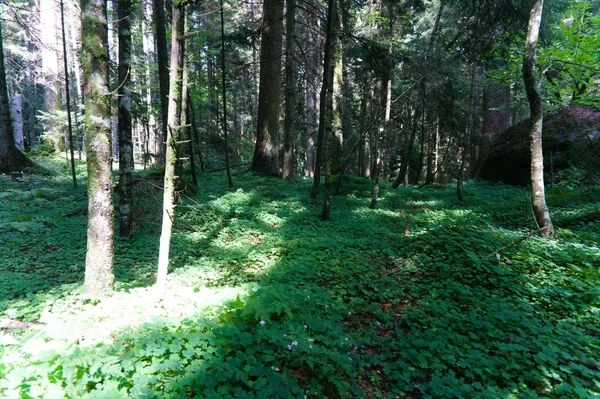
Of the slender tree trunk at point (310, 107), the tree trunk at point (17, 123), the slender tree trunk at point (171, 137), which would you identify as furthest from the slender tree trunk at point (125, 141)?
the tree trunk at point (17, 123)

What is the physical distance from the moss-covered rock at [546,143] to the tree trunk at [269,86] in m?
10.00

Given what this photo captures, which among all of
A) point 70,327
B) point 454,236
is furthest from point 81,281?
point 454,236

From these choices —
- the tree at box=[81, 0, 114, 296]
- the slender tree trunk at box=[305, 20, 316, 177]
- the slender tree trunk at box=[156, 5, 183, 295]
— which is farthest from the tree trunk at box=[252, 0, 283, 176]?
the tree at box=[81, 0, 114, 296]

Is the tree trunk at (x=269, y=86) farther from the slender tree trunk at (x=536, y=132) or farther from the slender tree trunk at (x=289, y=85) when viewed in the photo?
Answer: the slender tree trunk at (x=536, y=132)

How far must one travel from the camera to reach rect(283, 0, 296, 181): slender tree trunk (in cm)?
1220

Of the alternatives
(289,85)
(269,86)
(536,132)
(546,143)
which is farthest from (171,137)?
(546,143)

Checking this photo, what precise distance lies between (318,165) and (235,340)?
7.80 m

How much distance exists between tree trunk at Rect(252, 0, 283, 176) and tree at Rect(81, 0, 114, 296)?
948 cm

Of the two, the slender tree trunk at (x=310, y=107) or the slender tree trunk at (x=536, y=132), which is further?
the slender tree trunk at (x=310, y=107)

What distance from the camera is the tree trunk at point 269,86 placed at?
1296 cm

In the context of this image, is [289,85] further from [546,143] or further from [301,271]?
[546,143]

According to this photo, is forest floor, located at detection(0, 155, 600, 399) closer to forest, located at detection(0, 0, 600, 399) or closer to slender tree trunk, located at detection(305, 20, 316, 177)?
forest, located at detection(0, 0, 600, 399)

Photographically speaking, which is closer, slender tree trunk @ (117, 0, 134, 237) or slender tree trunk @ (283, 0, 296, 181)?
slender tree trunk @ (117, 0, 134, 237)

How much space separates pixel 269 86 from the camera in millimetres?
13312
